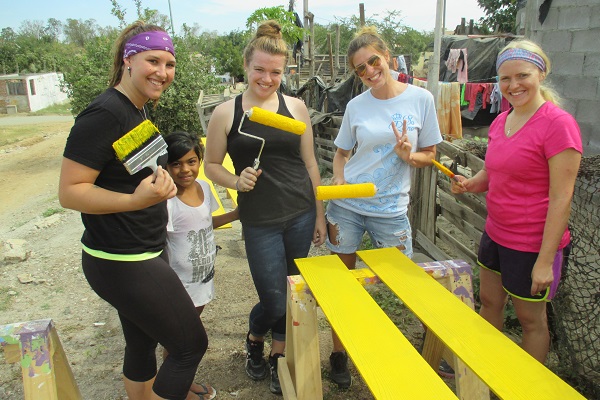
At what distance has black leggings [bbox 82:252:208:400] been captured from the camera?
166cm

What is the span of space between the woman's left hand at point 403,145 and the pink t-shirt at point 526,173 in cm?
39

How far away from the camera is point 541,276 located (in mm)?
1784

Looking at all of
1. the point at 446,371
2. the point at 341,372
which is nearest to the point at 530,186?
the point at 446,371

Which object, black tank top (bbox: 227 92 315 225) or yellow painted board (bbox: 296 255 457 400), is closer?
yellow painted board (bbox: 296 255 457 400)

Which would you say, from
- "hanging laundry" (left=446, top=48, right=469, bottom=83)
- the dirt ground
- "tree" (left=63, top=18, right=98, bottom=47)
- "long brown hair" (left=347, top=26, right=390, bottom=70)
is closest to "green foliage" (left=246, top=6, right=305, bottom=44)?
"hanging laundry" (left=446, top=48, right=469, bottom=83)

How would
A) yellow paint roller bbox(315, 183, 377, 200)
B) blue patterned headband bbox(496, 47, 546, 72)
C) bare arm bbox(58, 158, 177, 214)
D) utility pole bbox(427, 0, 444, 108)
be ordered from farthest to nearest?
utility pole bbox(427, 0, 444, 108)
yellow paint roller bbox(315, 183, 377, 200)
blue patterned headband bbox(496, 47, 546, 72)
bare arm bbox(58, 158, 177, 214)

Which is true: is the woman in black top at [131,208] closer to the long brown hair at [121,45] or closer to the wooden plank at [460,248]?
the long brown hair at [121,45]

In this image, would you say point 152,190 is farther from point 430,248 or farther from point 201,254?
point 430,248

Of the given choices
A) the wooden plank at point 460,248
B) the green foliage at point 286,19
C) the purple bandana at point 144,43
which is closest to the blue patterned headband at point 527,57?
the purple bandana at point 144,43

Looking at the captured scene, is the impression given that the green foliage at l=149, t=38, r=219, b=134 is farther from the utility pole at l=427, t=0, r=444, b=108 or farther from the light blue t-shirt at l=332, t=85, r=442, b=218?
the light blue t-shirt at l=332, t=85, r=442, b=218

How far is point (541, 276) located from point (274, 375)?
1464 mm

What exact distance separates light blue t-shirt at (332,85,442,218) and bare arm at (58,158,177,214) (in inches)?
44.6

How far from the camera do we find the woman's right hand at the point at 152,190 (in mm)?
1555

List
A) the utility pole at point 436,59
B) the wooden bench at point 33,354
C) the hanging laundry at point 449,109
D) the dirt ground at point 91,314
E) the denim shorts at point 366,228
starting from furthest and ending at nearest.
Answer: the hanging laundry at point 449,109
the utility pole at point 436,59
the dirt ground at point 91,314
the denim shorts at point 366,228
the wooden bench at point 33,354
